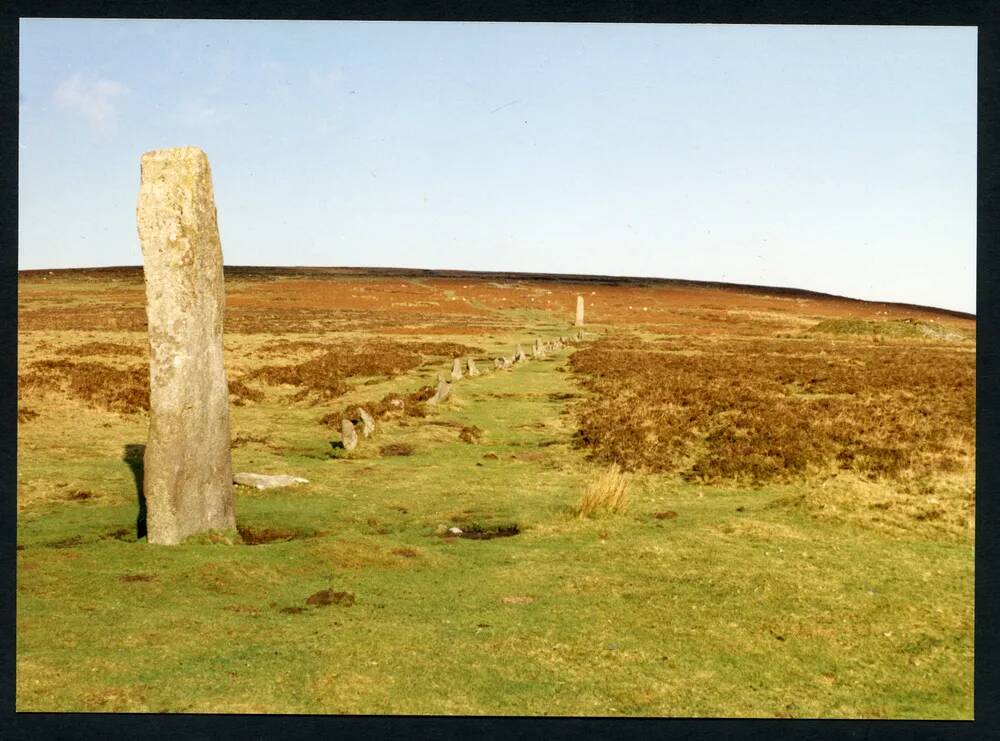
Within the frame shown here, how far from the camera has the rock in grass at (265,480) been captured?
12.0m

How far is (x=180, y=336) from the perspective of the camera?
9.24m

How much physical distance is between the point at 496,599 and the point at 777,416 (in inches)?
499

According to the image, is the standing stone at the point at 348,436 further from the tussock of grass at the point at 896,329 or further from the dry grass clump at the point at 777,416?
the tussock of grass at the point at 896,329

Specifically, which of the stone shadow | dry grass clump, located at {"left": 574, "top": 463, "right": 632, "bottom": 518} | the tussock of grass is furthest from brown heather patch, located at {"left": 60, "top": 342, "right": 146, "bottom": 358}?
the tussock of grass

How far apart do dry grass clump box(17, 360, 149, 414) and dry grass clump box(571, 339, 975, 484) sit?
1096 centimetres

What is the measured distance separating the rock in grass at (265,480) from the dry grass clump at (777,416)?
5.46 meters

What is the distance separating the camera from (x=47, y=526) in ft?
32.7

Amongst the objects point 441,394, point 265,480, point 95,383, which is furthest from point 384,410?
point 95,383

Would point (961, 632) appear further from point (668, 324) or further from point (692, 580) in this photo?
point (668, 324)

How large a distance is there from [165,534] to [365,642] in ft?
12.0

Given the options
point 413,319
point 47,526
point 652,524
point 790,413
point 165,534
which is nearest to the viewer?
point 165,534

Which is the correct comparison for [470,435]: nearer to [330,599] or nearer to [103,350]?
[330,599]
